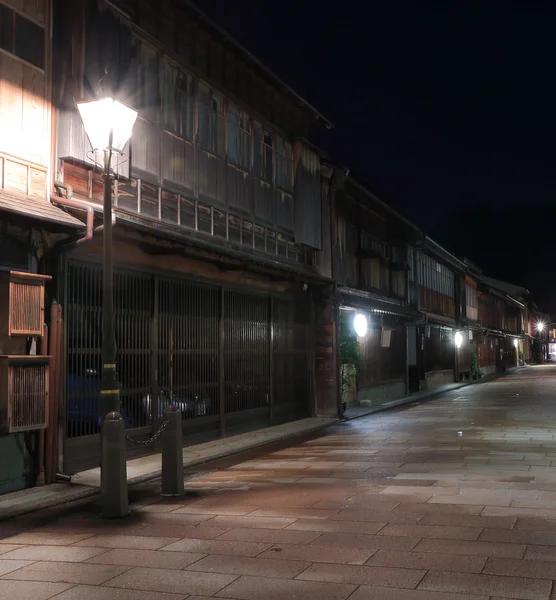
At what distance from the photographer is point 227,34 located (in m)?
16.6

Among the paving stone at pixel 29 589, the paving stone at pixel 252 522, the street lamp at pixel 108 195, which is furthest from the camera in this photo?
the street lamp at pixel 108 195

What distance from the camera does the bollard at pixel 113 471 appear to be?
8.64 meters

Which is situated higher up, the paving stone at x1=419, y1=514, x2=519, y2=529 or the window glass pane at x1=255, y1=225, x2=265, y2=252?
the window glass pane at x1=255, y1=225, x2=265, y2=252

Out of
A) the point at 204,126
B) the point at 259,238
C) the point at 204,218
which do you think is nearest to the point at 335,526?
the point at 204,218

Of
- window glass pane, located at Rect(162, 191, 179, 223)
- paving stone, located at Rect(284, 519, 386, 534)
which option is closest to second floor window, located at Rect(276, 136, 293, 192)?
window glass pane, located at Rect(162, 191, 179, 223)

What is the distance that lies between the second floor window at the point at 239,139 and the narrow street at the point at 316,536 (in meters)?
7.80

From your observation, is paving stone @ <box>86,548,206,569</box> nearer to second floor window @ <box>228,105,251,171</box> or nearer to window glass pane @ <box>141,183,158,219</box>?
window glass pane @ <box>141,183,158,219</box>

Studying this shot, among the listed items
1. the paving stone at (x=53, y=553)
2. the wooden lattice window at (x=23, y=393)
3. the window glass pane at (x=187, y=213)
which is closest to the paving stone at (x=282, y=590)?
the paving stone at (x=53, y=553)

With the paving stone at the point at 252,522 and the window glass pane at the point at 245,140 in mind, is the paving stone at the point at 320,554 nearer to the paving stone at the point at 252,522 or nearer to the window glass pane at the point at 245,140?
the paving stone at the point at 252,522

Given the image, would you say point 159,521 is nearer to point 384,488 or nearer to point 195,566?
point 195,566

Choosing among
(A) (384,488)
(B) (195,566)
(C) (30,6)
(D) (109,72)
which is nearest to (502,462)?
(A) (384,488)

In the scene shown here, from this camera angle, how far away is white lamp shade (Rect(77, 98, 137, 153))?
375 inches

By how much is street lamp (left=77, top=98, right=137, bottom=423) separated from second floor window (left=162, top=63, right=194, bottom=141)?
5.22 metres

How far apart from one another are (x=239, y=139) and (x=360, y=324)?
31.1 feet
